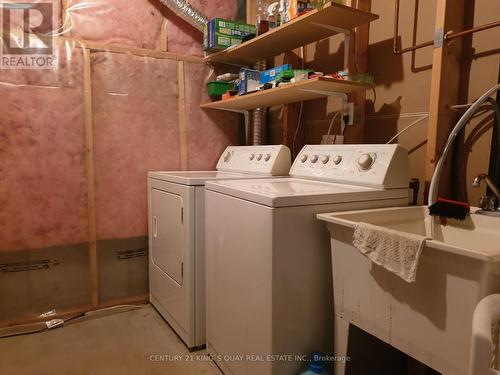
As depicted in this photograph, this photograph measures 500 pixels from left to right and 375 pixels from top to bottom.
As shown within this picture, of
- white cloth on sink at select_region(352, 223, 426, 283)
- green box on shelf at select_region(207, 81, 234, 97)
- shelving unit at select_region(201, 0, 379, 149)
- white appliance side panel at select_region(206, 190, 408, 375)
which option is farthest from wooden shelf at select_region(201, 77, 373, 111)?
white cloth on sink at select_region(352, 223, 426, 283)

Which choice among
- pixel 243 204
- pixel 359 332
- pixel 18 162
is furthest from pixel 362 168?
pixel 18 162

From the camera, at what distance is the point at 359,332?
1.32m

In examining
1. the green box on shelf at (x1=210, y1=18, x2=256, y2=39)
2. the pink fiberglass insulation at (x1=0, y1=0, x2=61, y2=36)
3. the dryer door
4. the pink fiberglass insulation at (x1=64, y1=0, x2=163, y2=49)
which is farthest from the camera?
the green box on shelf at (x1=210, y1=18, x2=256, y2=39)

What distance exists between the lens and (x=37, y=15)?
7.11 feet

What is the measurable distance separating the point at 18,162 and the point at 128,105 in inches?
30.2

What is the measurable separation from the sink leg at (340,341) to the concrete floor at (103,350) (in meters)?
0.70

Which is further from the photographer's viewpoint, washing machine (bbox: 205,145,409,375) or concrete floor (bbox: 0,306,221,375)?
concrete floor (bbox: 0,306,221,375)

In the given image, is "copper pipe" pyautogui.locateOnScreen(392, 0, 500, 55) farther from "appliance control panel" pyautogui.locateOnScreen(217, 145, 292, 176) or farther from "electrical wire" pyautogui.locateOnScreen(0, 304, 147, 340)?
"electrical wire" pyautogui.locateOnScreen(0, 304, 147, 340)

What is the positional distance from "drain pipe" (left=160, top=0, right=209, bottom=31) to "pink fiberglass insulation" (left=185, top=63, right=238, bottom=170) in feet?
0.94

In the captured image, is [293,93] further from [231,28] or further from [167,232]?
[167,232]

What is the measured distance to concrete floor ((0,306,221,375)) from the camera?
1.79 metres

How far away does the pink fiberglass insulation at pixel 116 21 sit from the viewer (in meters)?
2.27

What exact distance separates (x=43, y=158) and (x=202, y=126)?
43.2 inches

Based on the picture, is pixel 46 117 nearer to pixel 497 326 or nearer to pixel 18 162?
pixel 18 162
